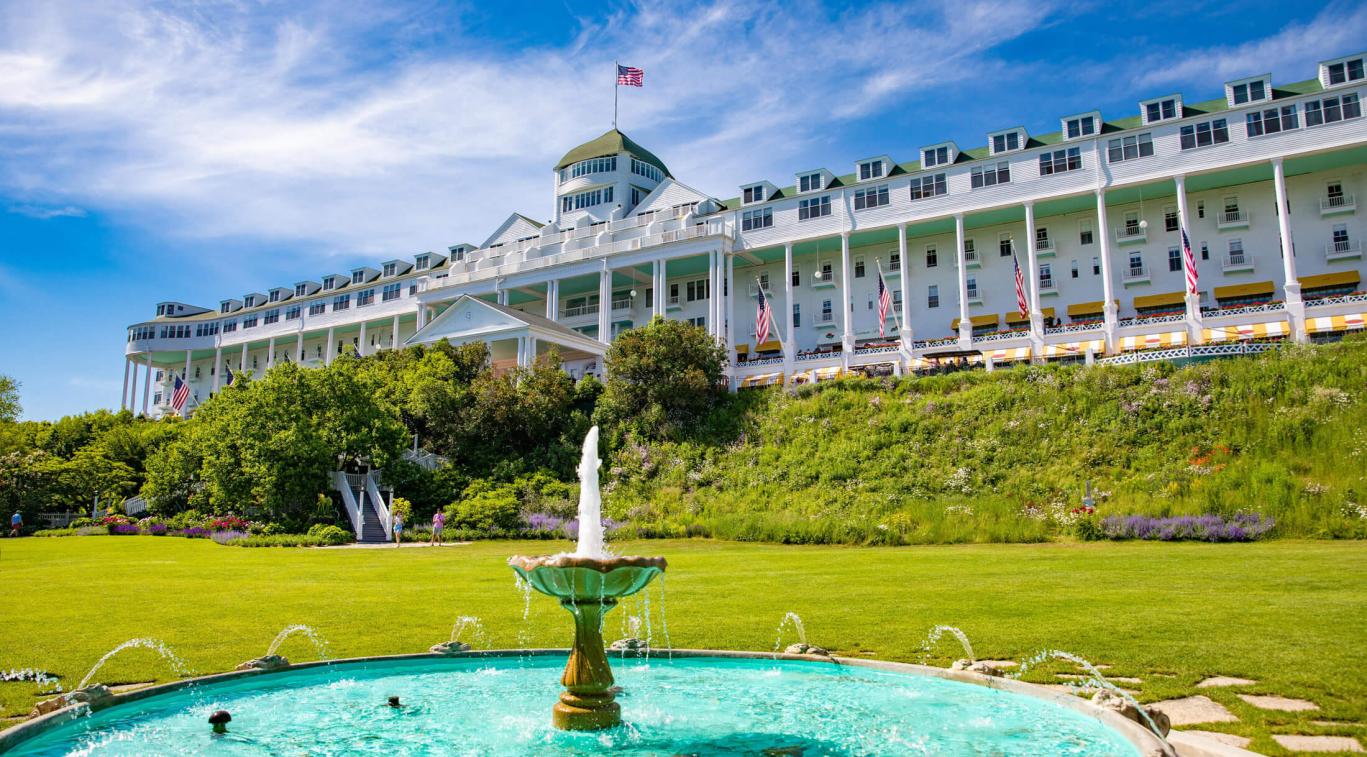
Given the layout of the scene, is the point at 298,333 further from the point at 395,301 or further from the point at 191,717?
the point at 191,717

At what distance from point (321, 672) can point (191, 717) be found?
189 cm

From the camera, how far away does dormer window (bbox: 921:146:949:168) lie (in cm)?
5169

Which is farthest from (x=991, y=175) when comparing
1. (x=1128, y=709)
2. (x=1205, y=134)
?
(x=1128, y=709)

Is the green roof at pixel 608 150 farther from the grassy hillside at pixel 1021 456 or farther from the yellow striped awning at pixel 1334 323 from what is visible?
the yellow striped awning at pixel 1334 323

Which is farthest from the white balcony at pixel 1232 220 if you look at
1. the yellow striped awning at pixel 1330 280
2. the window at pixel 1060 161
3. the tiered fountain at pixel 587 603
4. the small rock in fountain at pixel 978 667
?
the tiered fountain at pixel 587 603

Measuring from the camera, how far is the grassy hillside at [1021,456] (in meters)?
27.0

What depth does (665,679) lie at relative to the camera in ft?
35.3

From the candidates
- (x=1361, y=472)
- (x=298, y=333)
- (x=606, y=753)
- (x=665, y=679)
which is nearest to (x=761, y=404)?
(x=1361, y=472)

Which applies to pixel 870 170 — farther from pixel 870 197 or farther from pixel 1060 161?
pixel 1060 161

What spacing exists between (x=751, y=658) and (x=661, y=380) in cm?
3293

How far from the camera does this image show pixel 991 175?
50094mm

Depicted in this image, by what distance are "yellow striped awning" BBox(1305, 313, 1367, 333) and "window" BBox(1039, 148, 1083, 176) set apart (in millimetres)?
14408

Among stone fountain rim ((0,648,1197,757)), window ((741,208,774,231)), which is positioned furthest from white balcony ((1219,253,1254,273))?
stone fountain rim ((0,648,1197,757))

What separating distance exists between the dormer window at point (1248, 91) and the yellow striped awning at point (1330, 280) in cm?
944
